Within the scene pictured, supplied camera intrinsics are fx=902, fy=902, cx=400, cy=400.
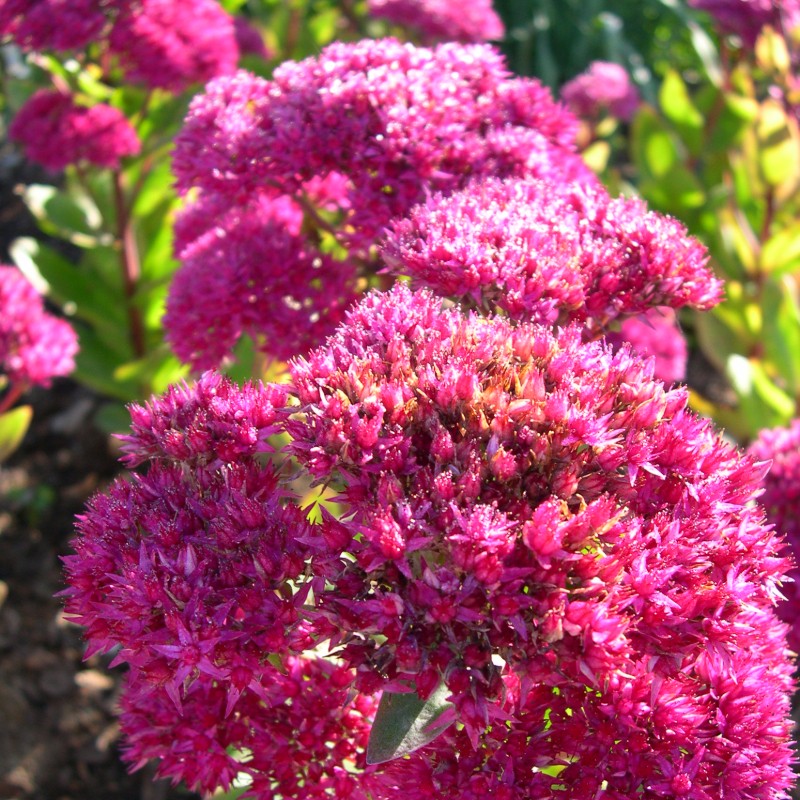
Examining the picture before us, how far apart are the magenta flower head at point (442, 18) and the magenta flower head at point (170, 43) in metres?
0.79

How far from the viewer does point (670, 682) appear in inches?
44.7

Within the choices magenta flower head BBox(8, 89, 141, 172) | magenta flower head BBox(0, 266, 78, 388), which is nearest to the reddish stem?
magenta flower head BBox(8, 89, 141, 172)

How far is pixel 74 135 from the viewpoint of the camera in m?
2.51

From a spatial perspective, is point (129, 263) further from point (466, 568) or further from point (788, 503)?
point (466, 568)

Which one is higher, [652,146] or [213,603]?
[213,603]

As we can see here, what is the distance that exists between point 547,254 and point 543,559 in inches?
22.9

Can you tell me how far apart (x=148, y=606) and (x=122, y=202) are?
2026mm

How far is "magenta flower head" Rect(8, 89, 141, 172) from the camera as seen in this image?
8.23ft

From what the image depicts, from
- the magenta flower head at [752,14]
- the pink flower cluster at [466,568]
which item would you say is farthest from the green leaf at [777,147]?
the pink flower cluster at [466,568]

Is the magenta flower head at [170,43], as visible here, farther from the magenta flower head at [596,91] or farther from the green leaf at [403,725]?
the green leaf at [403,725]

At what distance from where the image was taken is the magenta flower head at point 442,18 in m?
3.08

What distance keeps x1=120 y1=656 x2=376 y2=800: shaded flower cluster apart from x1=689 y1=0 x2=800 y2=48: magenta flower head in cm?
297

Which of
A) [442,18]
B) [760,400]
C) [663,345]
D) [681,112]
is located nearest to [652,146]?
[681,112]

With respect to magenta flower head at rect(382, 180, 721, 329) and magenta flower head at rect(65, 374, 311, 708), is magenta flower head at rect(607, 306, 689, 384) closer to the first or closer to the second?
magenta flower head at rect(382, 180, 721, 329)
